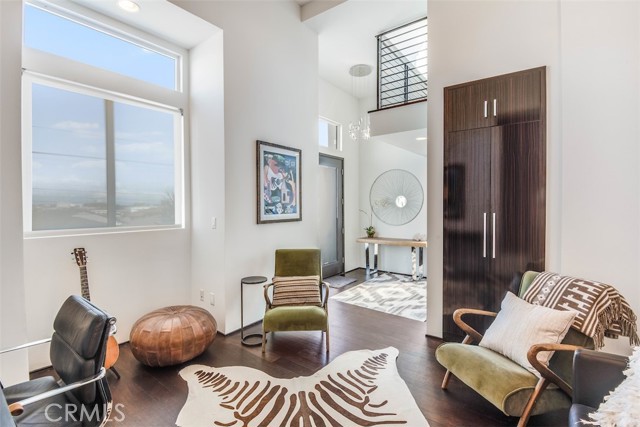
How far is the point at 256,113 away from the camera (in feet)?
11.5

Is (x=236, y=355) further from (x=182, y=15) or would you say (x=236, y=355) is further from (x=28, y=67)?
(x=182, y=15)

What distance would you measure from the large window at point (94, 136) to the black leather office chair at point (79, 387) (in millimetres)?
1583

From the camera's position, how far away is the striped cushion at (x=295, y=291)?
321cm

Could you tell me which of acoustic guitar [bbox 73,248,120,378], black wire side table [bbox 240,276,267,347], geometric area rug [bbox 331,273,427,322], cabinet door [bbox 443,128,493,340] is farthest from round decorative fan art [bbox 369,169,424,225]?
acoustic guitar [bbox 73,248,120,378]

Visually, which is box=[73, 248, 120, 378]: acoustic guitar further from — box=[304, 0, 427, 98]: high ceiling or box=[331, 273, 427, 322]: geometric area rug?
box=[304, 0, 427, 98]: high ceiling

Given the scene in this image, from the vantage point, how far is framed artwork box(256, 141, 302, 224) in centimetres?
356

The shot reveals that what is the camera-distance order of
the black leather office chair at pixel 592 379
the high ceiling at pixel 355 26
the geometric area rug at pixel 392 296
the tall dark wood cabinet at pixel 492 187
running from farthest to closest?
the geometric area rug at pixel 392 296
the high ceiling at pixel 355 26
the tall dark wood cabinet at pixel 492 187
the black leather office chair at pixel 592 379

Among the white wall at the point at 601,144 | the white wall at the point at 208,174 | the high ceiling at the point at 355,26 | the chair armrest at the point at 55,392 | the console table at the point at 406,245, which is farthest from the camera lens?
the console table at the point at 406,245

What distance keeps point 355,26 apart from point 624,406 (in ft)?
14.7

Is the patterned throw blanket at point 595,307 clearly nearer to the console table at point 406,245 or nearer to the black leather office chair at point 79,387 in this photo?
the black leather office chair at point 79,387

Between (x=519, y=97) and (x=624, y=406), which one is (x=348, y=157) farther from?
(x=624, y=406)

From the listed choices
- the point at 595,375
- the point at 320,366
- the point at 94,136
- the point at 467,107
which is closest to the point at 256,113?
the point at 94,136

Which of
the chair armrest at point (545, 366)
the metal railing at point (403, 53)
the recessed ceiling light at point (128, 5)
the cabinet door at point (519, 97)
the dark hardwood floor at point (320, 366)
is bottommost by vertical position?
the dark hardwood floor at point (320, 366)

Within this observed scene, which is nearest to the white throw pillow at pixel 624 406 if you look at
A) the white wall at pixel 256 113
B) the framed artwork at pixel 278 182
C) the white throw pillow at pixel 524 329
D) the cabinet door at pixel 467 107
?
the white throw pillow at pixel 524 329
